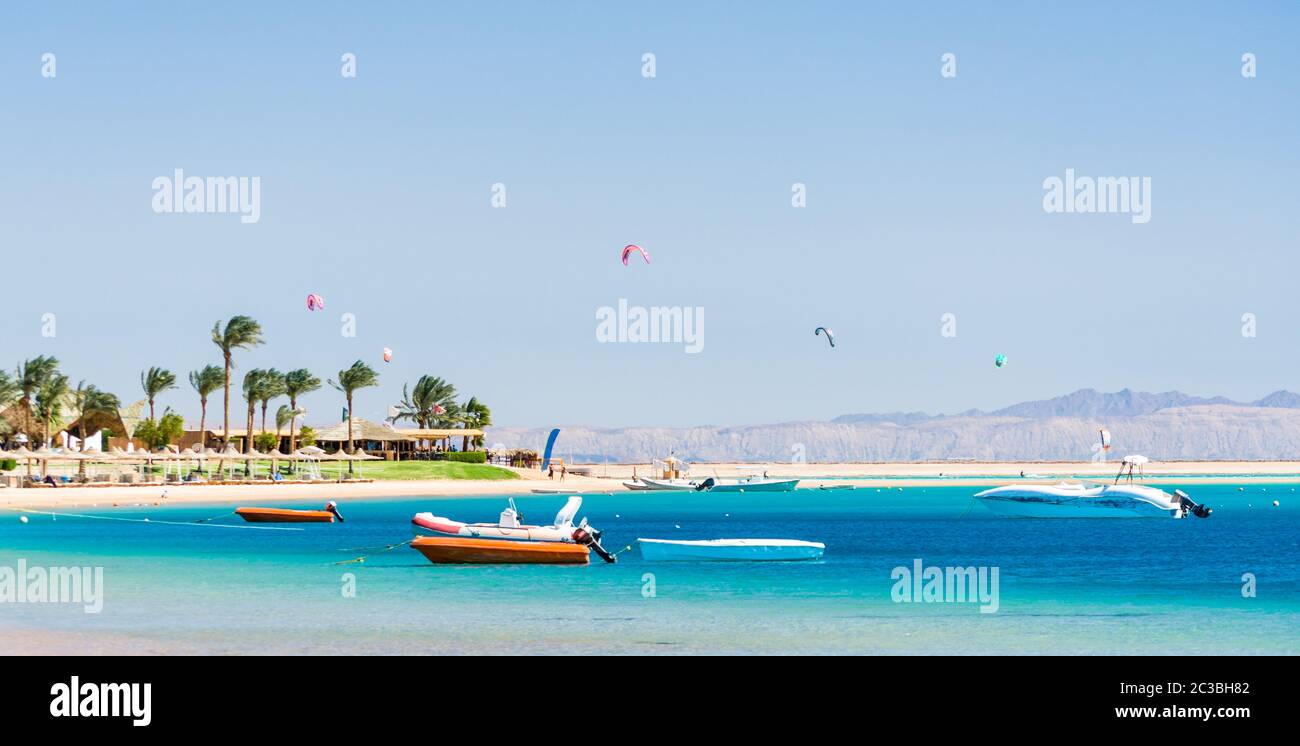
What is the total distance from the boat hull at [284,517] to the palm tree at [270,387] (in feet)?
206

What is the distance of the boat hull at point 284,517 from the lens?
7438 cm

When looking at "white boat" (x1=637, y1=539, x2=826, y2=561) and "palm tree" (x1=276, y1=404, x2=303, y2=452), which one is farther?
"palm tree" (x1=276, y1=404, x2=303, y2=452)

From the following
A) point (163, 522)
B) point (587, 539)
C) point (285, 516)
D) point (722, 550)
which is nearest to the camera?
point (587, 539)

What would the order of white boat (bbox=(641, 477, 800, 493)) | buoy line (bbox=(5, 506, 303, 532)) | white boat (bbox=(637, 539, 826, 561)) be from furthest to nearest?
white boat (bbox=(641, 477, 800, 493)), buoy line (bbox=(5, 506, 303, 532)), white boat (bbox=(637, 539, 826, 561))

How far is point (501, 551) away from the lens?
4341 centimetres

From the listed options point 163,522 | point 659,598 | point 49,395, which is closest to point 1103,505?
point 163,522

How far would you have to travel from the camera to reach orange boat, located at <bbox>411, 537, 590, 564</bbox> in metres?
43.4

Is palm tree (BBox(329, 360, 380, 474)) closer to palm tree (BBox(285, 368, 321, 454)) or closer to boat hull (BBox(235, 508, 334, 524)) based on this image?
palm tree (BBox(285, 368, 321, 454))

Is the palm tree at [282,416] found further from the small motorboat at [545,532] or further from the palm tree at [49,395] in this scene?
the small motorboat at [545,532]

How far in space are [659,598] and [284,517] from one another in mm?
43772

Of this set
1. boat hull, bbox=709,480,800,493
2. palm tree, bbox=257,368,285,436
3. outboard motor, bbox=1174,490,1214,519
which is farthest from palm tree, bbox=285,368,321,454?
outboard motor, bbox=1174,490,1214,519

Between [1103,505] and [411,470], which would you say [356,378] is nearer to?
[411,470]

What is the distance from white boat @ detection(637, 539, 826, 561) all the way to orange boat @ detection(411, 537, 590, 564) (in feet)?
13.4
